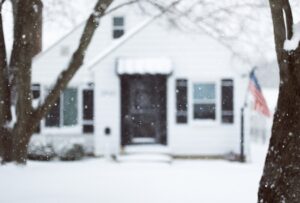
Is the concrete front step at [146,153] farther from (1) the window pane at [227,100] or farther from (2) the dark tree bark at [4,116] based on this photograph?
(2) the dark tree bark at [4,116]

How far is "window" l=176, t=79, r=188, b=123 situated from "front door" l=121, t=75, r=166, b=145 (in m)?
0.52

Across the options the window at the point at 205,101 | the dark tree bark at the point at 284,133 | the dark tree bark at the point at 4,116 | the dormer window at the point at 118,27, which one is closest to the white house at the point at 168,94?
the window at the point at 205,101

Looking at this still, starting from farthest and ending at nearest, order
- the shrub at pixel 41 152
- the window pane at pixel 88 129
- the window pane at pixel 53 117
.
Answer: the window pane at pixel 53 117, the window pane at pixel 88 129, the shrub at pixel 41 152

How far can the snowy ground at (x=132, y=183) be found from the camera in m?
8.48

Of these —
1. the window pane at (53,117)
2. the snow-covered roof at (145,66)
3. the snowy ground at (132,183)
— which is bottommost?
the snowy ground at (132,183)

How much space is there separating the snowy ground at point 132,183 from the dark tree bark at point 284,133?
2860 millimetres

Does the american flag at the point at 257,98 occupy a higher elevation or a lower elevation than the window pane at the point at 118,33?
lower

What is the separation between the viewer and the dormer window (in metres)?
18.5

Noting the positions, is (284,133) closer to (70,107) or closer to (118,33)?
(70,107)

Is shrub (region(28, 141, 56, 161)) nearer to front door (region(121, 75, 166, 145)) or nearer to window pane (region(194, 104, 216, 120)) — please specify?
A: front door (region(121, 75, 166, 145))

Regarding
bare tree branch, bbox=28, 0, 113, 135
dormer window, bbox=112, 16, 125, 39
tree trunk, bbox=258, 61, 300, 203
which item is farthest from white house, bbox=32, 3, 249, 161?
tree trunk, bbox=258, 61, 300, 203

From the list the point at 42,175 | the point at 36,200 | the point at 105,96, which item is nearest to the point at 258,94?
the point at 105,96

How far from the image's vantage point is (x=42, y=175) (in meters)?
11.3

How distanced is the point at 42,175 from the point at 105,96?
19.5ft
